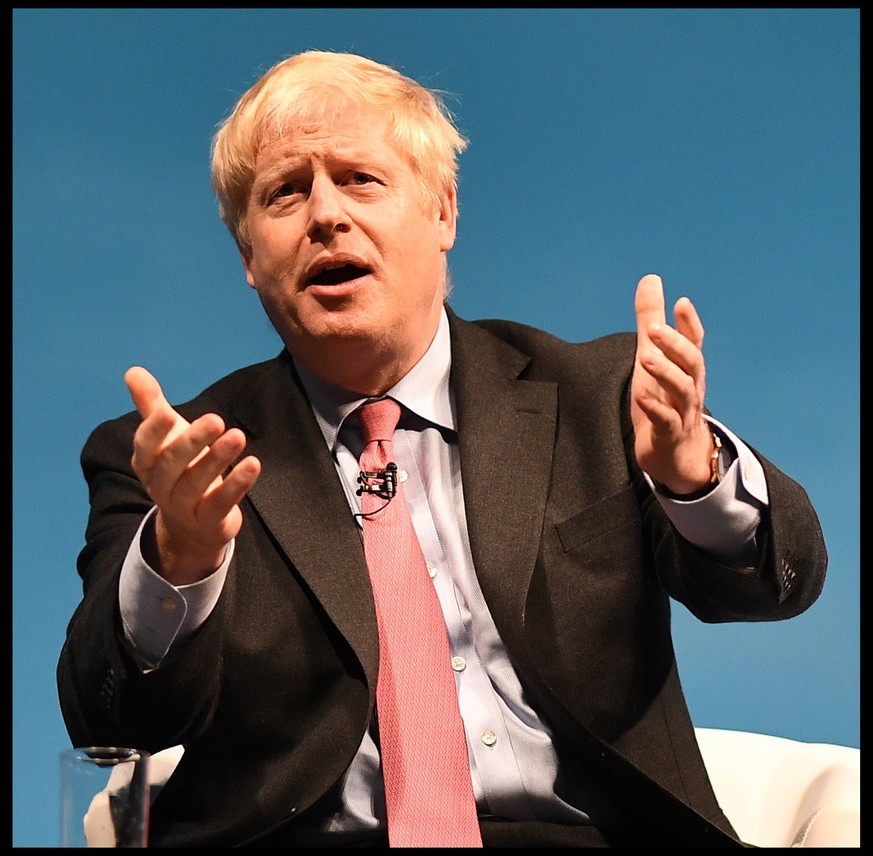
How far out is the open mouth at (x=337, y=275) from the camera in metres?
2.14

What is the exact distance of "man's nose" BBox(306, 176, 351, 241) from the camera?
2104mm

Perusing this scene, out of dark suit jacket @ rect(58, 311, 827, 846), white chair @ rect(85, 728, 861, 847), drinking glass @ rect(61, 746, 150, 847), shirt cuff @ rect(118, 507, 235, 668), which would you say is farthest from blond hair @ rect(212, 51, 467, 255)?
drinking glass @ rect(61, 746, 150, 847)

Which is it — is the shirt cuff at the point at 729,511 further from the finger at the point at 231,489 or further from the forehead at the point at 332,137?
the forehead at the point at 332,137

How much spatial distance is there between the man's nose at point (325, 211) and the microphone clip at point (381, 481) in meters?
0.38

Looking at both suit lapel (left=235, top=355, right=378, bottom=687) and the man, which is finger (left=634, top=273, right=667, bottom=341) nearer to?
the man

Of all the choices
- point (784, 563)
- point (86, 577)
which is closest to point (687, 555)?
point (784, 563)

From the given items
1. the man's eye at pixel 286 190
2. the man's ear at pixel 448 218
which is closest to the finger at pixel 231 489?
the man's eye at pixel 286 190

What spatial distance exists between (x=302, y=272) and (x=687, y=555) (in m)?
0.75

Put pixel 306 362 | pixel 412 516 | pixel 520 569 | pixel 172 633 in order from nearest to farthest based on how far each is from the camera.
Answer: pixel 172 633 → pixel 520 569 → pixel 412 516 → pixel 306 362

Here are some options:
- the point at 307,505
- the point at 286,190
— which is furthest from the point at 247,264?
the point at 307,505

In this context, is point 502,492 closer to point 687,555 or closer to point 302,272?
point 687,555

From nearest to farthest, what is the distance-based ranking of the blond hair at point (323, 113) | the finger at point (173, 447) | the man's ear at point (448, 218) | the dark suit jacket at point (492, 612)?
1. the finger at point (173, 447)
2. the dark suit jacket at point (492, 612)
3. the blond hair at point (323, 113)
4. the man's ear at point (448, 218)

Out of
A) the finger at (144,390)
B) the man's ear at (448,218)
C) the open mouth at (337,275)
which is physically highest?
the man's ear at (448,218)

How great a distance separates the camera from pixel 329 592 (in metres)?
1.91
